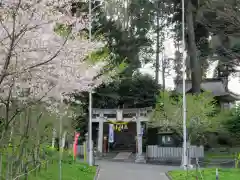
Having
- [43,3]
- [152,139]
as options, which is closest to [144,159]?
[152,139]

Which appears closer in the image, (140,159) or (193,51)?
(140,159)

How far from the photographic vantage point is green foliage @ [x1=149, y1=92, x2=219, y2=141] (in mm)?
21125

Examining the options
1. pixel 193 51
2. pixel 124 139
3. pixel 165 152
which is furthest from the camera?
pixel 124 139

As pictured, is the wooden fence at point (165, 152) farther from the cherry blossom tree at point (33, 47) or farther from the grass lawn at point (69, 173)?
the cherry blossom tree at point (33, 47)

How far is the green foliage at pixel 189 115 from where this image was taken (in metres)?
21.1

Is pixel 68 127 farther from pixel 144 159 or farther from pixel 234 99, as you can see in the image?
pixel 234 99

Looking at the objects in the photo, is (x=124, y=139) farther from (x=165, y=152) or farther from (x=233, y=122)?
(x=233, y=122)

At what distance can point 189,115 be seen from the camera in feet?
69.7

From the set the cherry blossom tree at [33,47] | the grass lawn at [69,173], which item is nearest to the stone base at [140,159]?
the grass lawn at [69,173]

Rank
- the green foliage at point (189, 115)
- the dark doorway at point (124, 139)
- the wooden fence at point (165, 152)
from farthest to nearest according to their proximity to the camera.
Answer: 1. the dark doorway at point (124, 139)
2. the wooden fence at point (165, 152)
3. the green foliage at point (189, 115)

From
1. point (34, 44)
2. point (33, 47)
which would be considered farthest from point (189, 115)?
point (33, 47)

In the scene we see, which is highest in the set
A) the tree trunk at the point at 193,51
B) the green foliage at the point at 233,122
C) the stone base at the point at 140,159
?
the tree trunk at the point at 193,51

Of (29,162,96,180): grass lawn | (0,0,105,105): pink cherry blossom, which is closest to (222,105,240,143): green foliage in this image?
(29,162,96,180): grass lawn

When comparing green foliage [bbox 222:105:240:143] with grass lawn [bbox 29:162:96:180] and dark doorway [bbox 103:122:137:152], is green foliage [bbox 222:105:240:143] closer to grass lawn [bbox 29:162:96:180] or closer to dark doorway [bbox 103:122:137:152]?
dark doorway [bbox 103:122:137:152]
